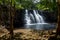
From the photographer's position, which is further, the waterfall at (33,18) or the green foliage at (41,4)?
the waterfall at (33,18)

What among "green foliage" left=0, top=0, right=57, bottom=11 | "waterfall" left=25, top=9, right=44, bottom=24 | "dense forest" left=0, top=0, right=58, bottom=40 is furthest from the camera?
"waterfall" left=25, top=9, right=44, bottom=24

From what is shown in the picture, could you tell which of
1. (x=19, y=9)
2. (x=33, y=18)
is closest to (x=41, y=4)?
(x=33, y=18)

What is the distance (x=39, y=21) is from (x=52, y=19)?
2919 millimetres

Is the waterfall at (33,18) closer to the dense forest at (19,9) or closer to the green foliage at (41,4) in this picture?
the dense forest at (19,9)

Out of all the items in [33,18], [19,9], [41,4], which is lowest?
[33,18]

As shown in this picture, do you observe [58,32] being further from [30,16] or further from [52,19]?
[52,19]

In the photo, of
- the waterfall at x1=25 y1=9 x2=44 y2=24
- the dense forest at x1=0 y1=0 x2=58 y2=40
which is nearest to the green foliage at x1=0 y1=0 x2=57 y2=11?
the dense forest at x1=0 y1=0 x2=58 y2=40

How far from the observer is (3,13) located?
1560cm

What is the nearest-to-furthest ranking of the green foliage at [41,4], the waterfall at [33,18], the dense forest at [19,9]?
the green foliage at [41,4]
the dense forest at [19,9]
the waterfall at [33,18]

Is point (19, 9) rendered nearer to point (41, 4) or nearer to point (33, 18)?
point (33, 18)

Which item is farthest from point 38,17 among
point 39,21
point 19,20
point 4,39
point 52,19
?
point 4,39

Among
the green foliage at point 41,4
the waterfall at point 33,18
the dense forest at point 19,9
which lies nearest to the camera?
the green foliage at point 41,4

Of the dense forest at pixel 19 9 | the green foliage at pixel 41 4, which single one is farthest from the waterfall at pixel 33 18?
the green foliage at pixel 41 4

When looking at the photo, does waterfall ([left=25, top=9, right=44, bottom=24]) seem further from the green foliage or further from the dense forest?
the green foliage
